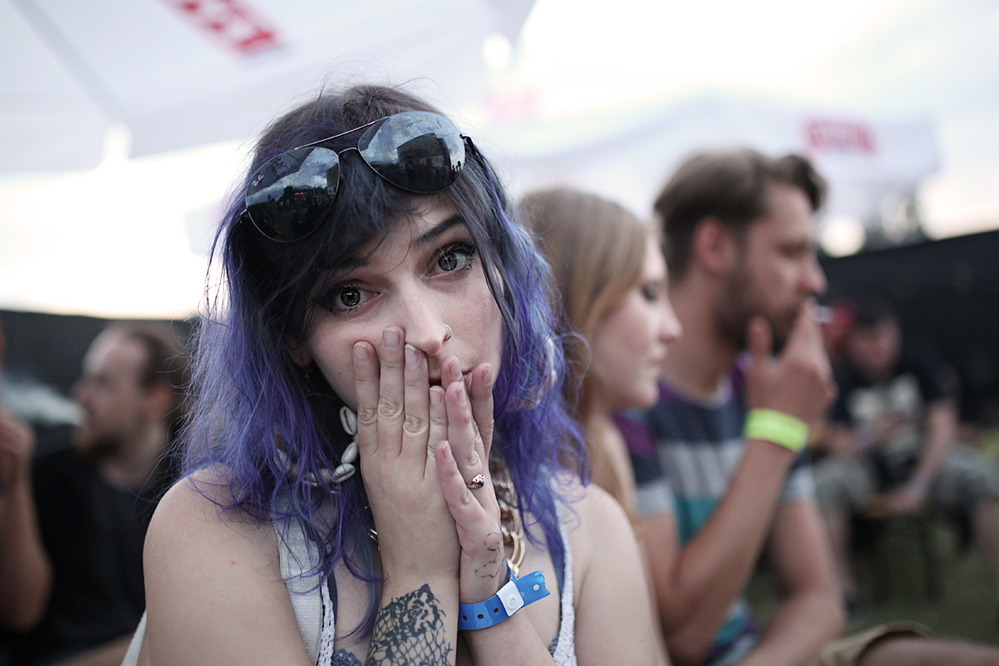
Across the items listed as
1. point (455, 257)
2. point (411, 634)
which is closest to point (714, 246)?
point (455, 257)

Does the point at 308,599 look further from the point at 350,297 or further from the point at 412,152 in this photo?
the point at 412,152

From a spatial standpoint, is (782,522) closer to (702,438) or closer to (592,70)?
(702,438)

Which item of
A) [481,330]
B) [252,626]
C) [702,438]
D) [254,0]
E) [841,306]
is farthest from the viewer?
[841,306]

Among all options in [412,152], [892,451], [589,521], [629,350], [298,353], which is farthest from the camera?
[892,451]

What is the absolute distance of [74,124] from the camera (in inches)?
98.0

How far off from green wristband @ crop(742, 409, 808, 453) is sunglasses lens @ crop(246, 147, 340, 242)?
181 centimetres

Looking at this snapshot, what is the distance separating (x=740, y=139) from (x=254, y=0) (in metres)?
3.23

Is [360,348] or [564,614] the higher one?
[360,348]

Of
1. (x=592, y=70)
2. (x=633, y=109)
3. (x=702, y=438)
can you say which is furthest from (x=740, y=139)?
(x=702, y=438)

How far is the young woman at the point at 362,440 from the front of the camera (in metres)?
1.10

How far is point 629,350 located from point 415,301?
1.17m

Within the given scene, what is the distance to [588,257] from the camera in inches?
85.2

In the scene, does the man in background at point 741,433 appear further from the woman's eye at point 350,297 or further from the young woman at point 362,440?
the woman's eye at point 350,297

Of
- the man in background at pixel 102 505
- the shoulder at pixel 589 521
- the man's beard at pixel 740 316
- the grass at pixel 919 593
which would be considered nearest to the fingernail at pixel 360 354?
the shoulder at pixel 589 521
